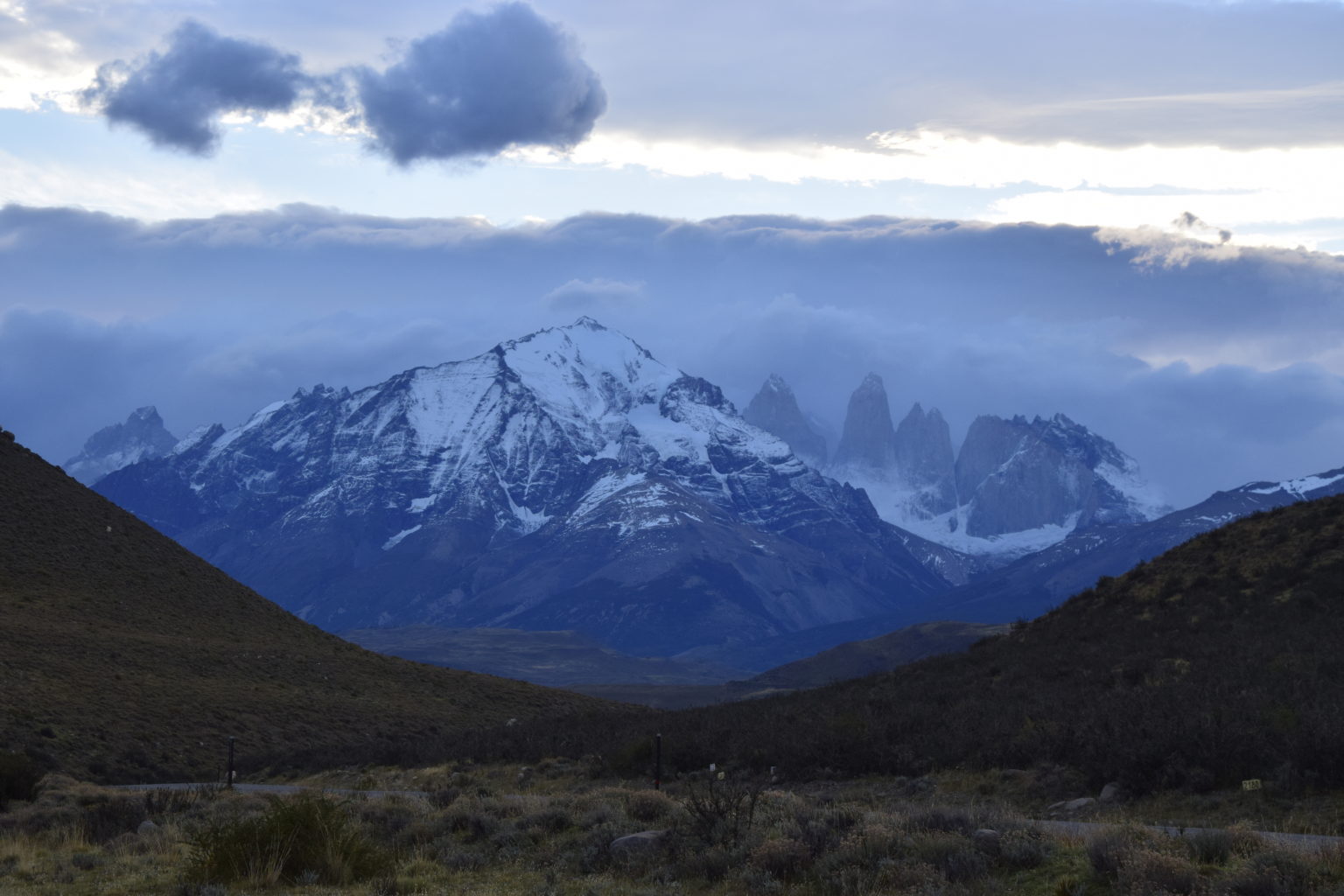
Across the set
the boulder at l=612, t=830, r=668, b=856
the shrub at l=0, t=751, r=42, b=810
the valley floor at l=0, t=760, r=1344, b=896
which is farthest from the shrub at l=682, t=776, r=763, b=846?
the shrub at l=0, t=751, r=42, b=810

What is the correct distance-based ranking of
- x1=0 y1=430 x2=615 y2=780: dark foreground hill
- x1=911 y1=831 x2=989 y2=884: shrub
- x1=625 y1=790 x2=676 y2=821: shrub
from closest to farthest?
x1=911 y1=831 x2=989 y2=884: shrub < x1=625 y1=790 x2=676 y2=821: shrub < x1=0 y1=430 x2=615 y2=780: dark foreground hill

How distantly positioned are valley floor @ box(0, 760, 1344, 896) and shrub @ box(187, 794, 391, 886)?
0.03 metres

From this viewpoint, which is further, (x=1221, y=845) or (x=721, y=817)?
(x=721, y=817)

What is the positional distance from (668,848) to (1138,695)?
1988 cm

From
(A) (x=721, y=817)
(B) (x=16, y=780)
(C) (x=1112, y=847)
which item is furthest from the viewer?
(B) (x=16, y=780)

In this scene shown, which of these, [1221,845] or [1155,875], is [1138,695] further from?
[1155,875]

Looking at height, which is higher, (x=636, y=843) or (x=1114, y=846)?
(x=1114, y=846)

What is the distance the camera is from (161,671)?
6725 cm

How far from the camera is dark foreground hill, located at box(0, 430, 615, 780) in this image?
2125 inches

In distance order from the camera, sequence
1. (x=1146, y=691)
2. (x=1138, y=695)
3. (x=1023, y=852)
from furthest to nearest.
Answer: (x=1146, y=691) < (x=1138, y=695) < (x=1023, y=852)

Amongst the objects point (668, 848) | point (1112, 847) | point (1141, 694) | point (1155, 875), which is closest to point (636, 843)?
point (668, 848)

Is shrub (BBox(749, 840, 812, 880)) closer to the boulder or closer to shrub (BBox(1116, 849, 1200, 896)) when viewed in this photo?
the boulder

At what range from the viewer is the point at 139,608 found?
8081 cm

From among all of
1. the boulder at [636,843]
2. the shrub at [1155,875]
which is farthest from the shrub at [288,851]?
the shrub at [1155,875]
